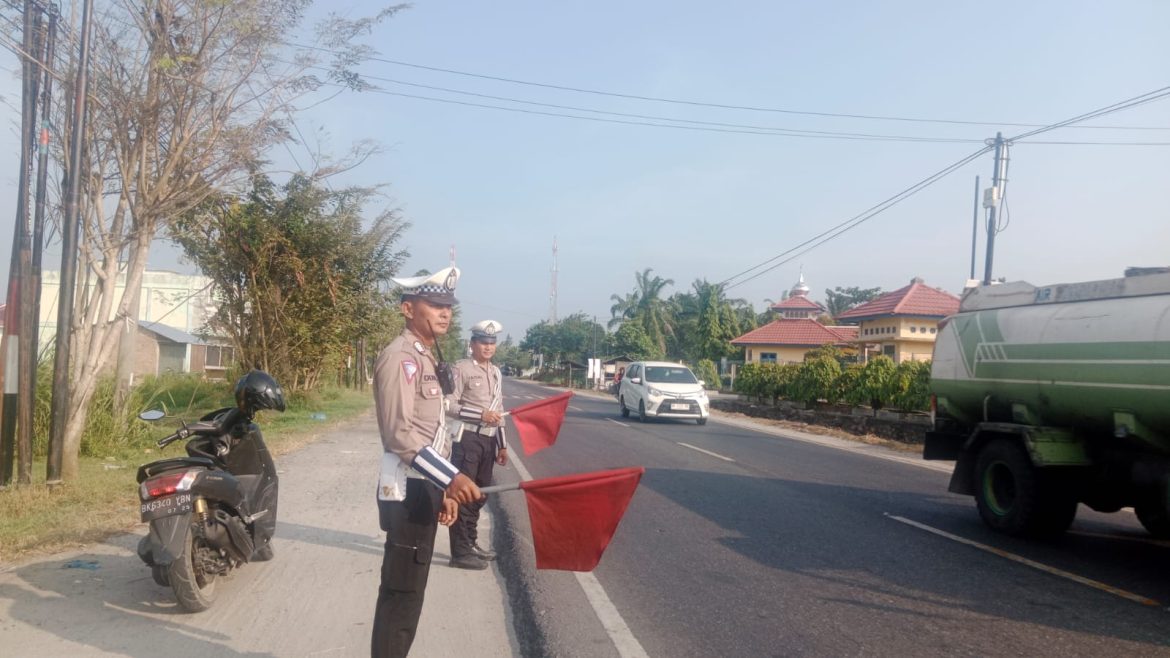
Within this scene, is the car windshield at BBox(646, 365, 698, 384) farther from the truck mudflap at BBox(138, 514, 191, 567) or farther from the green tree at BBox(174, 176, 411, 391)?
the truck mudflap at BBox(138, 514, 191, 567)

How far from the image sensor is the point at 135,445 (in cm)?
1141

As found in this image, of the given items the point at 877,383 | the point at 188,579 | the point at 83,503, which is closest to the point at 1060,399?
the point at 188,579

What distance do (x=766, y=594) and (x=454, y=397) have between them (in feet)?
8.80

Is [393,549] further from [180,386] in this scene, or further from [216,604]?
[180,386]

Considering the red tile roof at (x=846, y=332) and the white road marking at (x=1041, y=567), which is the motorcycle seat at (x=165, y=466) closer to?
the white road marking at (x=1041, y=567)

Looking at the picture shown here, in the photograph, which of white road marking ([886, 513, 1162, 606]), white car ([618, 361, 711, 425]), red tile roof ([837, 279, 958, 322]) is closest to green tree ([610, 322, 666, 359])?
red tile roof ([837, 279, 958, 322])

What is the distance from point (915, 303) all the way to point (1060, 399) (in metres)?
26.5

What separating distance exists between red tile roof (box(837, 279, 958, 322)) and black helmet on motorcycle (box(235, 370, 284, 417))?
2927cm

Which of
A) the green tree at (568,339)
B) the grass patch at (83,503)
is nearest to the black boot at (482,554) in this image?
the grass patch at (83,503)

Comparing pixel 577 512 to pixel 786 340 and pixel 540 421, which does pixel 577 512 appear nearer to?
pixel 540 421

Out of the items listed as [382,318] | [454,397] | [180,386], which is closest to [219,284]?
[180,386]

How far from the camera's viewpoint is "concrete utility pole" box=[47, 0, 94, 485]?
25.4 ft

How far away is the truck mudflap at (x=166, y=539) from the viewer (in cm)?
477

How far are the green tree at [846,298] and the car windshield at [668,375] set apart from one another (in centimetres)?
5590
